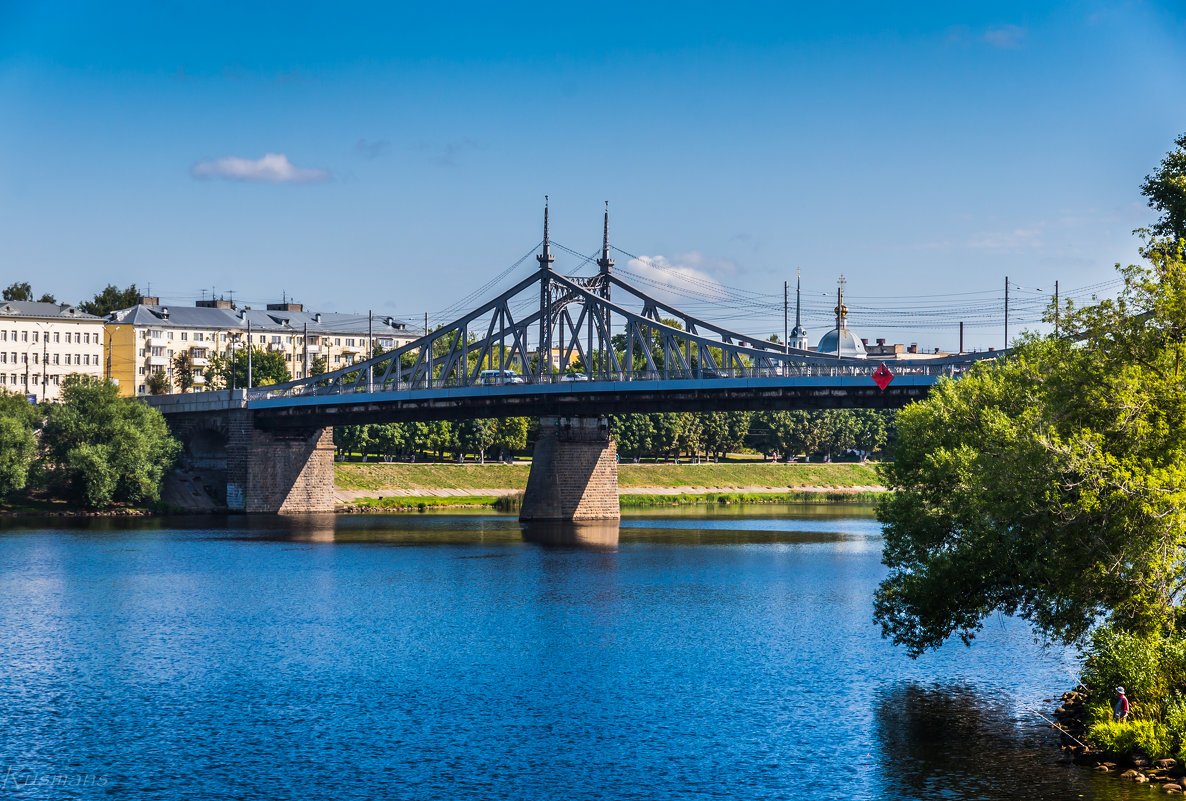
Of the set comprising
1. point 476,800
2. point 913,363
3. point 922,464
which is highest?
point 913,363

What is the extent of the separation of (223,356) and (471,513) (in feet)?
156

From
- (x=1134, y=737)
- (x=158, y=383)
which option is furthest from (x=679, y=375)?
(x=158, y=383)

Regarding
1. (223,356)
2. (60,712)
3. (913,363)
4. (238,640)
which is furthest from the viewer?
(223,356)

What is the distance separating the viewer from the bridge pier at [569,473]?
284 ft

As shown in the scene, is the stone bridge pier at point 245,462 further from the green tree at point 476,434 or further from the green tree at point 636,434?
the green tree at point 636,434

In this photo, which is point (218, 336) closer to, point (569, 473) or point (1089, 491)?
point (569, 473)

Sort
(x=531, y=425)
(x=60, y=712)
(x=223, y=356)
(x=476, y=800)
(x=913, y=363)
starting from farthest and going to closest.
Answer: (x=223, y=356), (x=531, y=425), (x=913, y=363), (x=60, y=712), (x=476, y=800)

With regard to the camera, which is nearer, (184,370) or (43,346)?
(43,346)

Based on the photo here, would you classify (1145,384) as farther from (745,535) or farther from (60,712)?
(745,535)

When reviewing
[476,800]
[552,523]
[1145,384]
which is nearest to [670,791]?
[476,800]

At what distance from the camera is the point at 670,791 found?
24062mm

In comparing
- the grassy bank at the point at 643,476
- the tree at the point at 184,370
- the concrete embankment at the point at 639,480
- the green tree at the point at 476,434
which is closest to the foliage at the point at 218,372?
the tree at the point at 184,370

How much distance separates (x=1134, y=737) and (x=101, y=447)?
2740 inches

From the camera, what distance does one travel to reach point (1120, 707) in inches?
992
